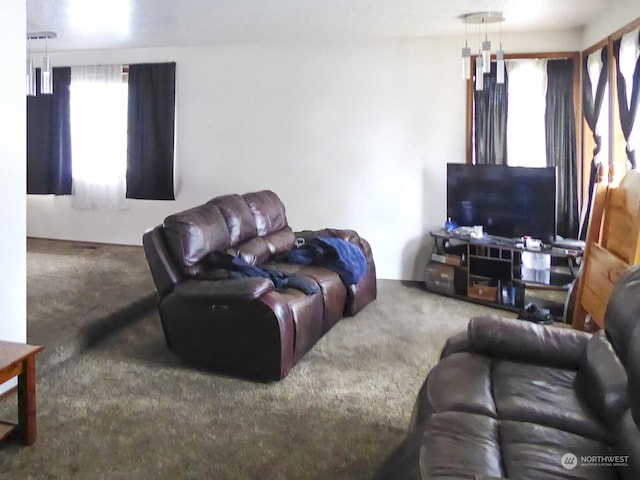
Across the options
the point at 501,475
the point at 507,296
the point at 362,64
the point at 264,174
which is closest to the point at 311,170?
the point at 264,174

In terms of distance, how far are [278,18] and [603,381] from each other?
3787 millimetres

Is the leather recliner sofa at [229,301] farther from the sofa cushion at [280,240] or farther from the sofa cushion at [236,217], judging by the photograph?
the sofa cushion at [280,240]

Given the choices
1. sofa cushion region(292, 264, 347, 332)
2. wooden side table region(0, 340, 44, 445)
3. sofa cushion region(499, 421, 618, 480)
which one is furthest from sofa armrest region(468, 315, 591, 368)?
wooden side table region(0, 340, 44, 445)

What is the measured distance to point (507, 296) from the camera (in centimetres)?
470

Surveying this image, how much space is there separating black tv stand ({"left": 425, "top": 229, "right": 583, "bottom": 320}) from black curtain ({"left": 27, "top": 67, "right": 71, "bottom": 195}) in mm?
4367

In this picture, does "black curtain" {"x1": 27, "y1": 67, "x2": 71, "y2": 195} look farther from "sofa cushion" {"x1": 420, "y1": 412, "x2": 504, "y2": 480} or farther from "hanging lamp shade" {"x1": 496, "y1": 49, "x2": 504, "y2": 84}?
"sofa cushion" {"x1": 420, "y1": 412, "x2": 504, "y2": 480}

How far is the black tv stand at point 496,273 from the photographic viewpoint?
4.62 metres

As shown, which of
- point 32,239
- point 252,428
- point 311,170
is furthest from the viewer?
point 32,239

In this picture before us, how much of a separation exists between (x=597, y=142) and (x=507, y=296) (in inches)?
57.3

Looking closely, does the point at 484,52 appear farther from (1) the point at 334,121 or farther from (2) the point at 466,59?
(1) the point at 334,121

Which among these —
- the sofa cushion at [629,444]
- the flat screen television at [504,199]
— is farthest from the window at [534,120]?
the sofa cushion at [629,444]

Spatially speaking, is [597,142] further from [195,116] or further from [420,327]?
[195,116]

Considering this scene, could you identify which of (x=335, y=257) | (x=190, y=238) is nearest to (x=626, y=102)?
(x=335, y=257)

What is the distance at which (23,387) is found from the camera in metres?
2.41
